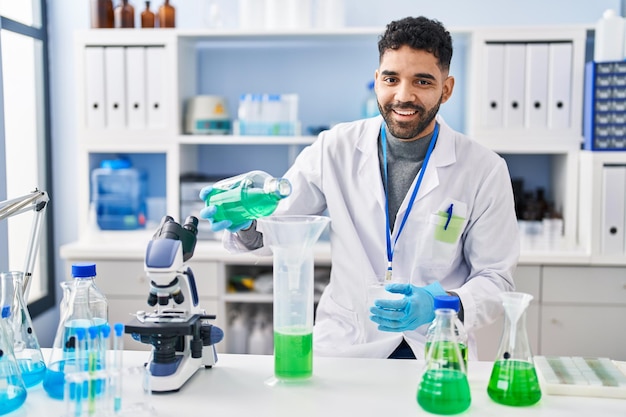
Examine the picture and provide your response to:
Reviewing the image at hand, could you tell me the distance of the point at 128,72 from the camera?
307 centimetres

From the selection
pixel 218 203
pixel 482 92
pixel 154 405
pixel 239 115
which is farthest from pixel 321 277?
pixel 154 405

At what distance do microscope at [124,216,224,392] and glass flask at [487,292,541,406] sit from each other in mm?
575

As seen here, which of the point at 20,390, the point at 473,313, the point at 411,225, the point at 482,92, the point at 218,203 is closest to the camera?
the point at 20,390

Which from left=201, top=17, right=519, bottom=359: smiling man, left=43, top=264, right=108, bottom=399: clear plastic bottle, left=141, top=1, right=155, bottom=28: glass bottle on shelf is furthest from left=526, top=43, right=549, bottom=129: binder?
left=43, top=264, right=108, bottom=399: clear plastic bottle

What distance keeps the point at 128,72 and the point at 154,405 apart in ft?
6.98

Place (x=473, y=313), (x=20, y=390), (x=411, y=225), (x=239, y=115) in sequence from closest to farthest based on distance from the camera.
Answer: (x=20, y=390) < (x=473, y=313) < (x=411, y=225) < (x=239, y=115)

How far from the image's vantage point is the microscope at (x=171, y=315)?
1.25 m

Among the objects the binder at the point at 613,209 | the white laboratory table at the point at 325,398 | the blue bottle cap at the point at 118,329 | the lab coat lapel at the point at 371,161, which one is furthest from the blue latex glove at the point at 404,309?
the binder at the point at 613,209

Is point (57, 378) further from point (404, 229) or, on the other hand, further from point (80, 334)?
point (404, 229)

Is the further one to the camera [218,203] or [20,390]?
[218,203]

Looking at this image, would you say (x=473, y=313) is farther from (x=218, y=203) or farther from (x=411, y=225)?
(x=218, y=203)

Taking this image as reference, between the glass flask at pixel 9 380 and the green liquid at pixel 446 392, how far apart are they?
70 centimetres

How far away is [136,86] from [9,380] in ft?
6.76

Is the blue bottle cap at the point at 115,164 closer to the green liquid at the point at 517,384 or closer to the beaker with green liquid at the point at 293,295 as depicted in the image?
the beaker with green liquid at the point at 293,295
